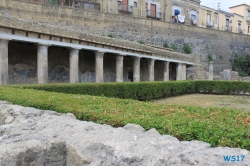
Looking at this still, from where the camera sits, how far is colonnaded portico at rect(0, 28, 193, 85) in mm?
13909

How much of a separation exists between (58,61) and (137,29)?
15.4 metres

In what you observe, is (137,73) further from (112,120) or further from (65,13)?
(112,120)

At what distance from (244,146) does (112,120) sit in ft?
5.54

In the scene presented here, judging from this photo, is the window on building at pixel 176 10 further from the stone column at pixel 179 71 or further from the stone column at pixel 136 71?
the stone column at pixel 136 71

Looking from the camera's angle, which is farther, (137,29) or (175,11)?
(175,11)

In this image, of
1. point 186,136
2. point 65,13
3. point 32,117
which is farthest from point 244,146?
point 65,13

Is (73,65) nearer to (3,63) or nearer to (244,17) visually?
(3,63)

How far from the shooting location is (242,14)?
59656 millimetres

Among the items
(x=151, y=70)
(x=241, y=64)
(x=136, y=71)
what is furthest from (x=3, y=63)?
(x=241, y=64)

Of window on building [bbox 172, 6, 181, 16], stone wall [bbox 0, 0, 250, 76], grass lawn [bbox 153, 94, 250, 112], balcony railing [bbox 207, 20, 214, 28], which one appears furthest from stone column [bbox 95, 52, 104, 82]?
balcony railing [bbox 207, 20, 214, 28]

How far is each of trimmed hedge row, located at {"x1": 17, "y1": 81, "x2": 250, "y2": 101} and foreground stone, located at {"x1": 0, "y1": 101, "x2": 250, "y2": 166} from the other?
5840 millimetres

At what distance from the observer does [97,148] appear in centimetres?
236

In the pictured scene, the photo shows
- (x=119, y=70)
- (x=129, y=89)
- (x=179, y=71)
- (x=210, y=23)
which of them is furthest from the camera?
(x=210, y=23)

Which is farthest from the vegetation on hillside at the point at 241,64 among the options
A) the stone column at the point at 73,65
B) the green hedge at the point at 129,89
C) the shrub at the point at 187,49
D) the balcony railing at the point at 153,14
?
the stone column at the point at 73,65
